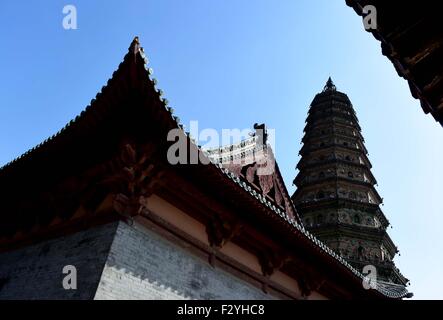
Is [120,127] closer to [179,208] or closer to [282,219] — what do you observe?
[179,208]

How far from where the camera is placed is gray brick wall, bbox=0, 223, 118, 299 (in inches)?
240

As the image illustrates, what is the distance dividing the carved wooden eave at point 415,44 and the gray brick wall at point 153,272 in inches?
191

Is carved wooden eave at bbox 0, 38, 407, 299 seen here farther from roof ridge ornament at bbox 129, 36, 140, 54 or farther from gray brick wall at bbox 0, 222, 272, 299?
gray brick wall at bbox 0, 222, 272, 299

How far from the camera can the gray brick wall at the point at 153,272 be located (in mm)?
6073

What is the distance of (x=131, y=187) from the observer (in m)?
6.73

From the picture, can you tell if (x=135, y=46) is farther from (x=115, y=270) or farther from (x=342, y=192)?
(x=342, y=192)

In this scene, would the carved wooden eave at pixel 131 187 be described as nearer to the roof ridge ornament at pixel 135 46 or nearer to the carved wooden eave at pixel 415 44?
the roof ridge ornament at pixel 135 46

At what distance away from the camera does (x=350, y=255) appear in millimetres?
21000

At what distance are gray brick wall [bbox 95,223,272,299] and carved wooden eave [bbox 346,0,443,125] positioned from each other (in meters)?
4.85

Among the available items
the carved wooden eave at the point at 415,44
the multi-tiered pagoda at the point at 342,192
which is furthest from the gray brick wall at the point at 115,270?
the multi-tiered pagoda at the point at 342,192

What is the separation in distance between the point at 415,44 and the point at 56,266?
6.57 meters

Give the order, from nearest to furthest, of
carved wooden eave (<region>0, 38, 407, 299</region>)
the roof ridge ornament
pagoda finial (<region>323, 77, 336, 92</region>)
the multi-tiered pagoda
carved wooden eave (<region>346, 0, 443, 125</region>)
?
carved wooden eave (<region>346, 0, 443, 125</region>) → the roof ridge ornament → carved wooden eave (<region>0, 38, 407, 299</region>) → the multi-tiered pagoda → pagoda finial (<region>323, 77, 336, 92</region>)

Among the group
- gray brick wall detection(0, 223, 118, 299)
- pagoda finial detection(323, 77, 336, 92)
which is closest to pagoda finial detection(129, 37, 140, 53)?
gray brick wall detection(0, 223, 118, 299)

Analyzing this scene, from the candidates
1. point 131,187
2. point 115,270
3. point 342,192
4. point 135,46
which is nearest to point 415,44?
point 135,46
